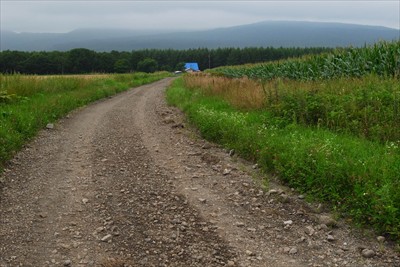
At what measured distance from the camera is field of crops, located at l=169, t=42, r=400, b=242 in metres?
4.57

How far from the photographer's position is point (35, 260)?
3.77m

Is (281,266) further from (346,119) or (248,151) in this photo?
(346,119)

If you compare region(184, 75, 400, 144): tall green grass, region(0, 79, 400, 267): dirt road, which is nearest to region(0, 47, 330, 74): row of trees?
region(184, 75, 400, 144): tall green grass

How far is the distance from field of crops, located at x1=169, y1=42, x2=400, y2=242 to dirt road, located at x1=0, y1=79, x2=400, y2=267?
306 millimetres

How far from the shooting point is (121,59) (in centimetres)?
10169

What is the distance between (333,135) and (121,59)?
326 ft

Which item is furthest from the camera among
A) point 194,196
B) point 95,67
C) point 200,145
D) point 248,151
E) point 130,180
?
point 95,67

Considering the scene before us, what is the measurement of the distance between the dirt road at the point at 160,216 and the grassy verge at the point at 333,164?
0.24 meters

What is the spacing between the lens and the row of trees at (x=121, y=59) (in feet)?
249

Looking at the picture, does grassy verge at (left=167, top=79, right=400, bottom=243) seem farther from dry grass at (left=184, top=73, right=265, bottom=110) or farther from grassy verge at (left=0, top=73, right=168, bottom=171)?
grassy verge at (left=0, top=73, right=168, bottom=171)

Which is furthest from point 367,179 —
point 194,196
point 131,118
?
point 131,118

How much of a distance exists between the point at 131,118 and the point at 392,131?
8.05 meters

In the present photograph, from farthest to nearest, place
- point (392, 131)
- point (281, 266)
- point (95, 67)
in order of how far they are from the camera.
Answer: point (95, 67) → point (392, 131) → point (281, 266)

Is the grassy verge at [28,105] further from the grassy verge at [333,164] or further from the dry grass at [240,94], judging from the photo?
the dry grass at [240,94]
